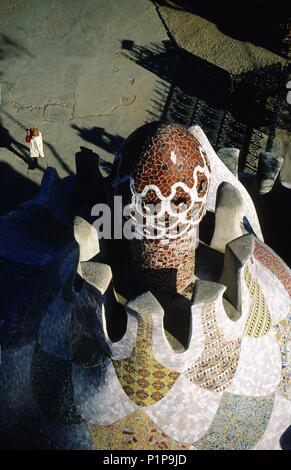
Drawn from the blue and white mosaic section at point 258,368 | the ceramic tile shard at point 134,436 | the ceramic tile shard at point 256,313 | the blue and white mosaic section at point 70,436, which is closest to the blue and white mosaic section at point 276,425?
the blue and white mosaic section at point 258,368

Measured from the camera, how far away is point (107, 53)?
1385 centimetres

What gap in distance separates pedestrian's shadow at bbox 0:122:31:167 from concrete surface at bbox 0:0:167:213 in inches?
0.9

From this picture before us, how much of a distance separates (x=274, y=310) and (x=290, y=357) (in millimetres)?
485

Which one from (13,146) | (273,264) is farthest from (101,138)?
(273,264)

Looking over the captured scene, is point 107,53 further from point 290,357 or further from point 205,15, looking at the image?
point 290,357

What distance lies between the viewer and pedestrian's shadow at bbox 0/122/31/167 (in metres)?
11.6

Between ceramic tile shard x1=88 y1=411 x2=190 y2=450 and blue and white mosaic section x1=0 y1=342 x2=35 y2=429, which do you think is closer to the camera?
ceramic tile shard x1=88 y1=411 x2=190 y2=450

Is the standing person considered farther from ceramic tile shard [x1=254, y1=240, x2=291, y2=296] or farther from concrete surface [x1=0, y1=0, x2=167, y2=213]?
ceramic tile shard [x1=254, y1=240, x2=291, y2=296]

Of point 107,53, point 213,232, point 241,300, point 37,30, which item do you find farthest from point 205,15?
point 241,300

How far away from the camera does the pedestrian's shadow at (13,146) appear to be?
38.1ft

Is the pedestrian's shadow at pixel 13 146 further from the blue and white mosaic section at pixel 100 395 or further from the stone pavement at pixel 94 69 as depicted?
the blue and white mosaic section at pixel 100 395

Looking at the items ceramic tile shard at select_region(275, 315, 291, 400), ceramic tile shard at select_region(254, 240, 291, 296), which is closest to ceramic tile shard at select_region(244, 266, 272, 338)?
ceramic tile shard at select_region(275, 315, 291, 400)

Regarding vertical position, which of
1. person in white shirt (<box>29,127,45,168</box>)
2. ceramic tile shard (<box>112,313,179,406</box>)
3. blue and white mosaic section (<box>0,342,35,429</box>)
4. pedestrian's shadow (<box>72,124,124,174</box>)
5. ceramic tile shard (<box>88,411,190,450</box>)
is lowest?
blue and white mosaic section (<box>0,342,35,429</box>)

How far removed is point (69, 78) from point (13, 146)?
8.53 feet
